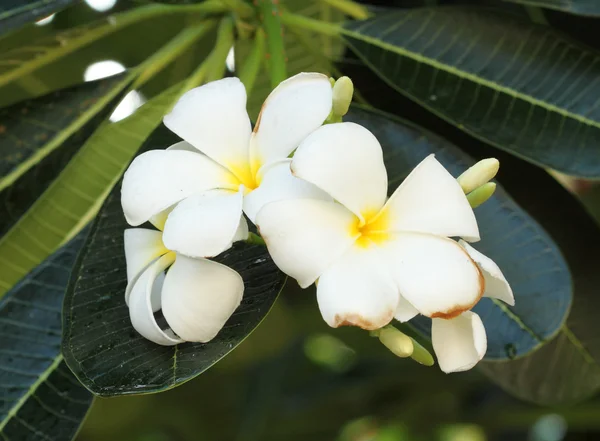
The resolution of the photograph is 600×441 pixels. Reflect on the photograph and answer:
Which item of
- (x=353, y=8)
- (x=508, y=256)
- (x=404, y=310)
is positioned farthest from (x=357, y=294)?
(x=353, y=8)

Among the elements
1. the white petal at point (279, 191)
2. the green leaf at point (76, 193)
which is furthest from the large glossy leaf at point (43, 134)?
the white petal at point (279, 191)

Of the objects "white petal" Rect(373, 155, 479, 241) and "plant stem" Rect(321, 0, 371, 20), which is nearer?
"white petal" Rect(373, 155, 479, 241)

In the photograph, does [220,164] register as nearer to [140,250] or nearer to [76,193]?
[140,250]

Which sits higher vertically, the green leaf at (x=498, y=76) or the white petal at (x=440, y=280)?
the white petal at (x=440, y=280)

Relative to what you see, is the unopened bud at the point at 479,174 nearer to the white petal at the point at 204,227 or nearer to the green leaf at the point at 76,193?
the white petal at the point at 204,227

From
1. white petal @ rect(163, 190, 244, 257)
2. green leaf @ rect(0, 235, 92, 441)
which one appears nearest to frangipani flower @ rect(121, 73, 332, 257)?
white petal @ rect(163, 190, 244, 257)

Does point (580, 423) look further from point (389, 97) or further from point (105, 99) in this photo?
point (105, 99)

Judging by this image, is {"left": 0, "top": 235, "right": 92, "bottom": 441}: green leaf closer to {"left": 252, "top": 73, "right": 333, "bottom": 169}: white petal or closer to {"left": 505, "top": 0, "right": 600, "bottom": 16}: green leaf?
{"left": 252, "top": 73, "right": 333, "bottom": 169}: white petal
